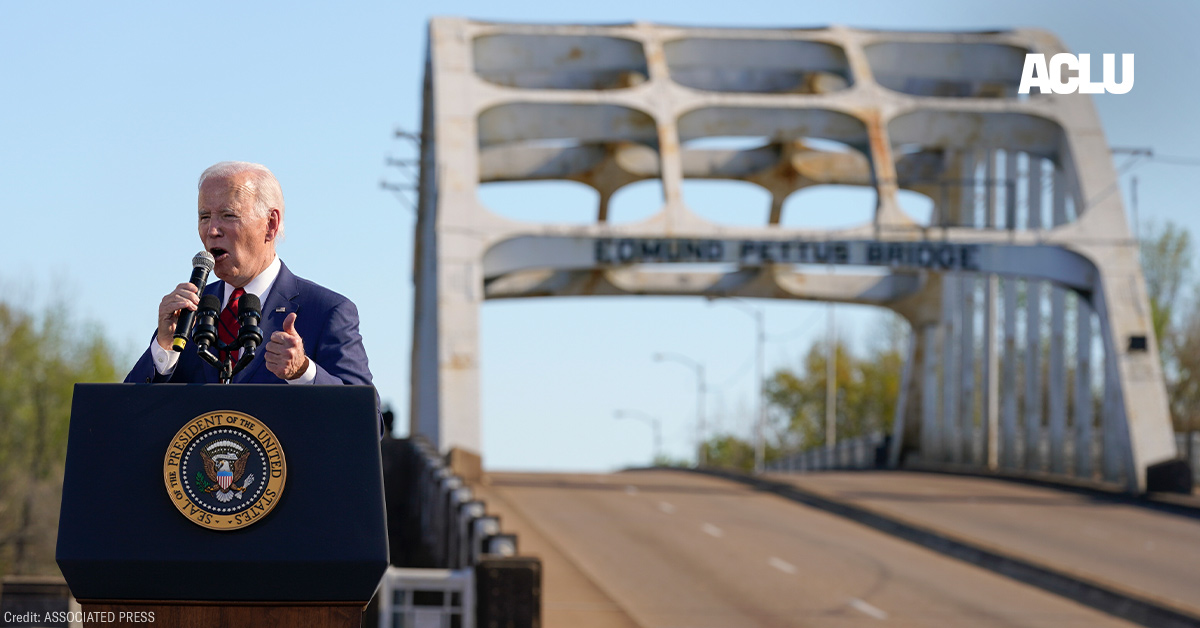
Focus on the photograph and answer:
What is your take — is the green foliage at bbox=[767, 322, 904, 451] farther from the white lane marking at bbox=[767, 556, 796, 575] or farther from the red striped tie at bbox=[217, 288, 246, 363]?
the red striped tie at bbox=[217, 288, 246, 363]

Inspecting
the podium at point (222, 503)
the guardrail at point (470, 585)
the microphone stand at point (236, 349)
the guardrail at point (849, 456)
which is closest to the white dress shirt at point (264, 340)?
the microphone stand at point (236, 349)

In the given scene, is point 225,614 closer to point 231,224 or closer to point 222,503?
point 222,503

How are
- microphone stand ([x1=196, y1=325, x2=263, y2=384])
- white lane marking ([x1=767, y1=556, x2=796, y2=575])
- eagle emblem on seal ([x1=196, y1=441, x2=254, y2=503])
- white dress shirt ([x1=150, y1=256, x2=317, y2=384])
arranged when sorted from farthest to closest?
white lane marking ([x1=767, y1=556, x2=796, y2=575]) < white dress shirt ([x1=150, y1=256, x2=317, y2=384]) < microphone stand ([x1=196, y1=325, x2=263, y2=384]) < eagle emblem on seal ([x1=196, y1=441, x2=254, y2=503])

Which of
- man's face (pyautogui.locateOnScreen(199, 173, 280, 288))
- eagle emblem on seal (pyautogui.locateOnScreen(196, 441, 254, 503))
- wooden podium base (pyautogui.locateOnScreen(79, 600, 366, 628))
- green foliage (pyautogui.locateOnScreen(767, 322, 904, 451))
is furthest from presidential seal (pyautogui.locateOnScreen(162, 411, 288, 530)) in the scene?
green foliage (pyautogui.locateOnScreen(767, 322, 904, 451))

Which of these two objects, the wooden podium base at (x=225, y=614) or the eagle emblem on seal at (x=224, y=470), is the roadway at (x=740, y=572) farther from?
the eagle emblem on seal at (x=224, y=470)

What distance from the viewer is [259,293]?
388 centimetres

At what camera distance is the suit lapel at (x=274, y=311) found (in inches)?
148

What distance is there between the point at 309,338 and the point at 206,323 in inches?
17.0

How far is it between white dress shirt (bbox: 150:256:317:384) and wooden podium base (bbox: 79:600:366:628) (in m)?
0.56

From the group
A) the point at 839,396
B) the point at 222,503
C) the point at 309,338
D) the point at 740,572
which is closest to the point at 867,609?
the point at 740,572

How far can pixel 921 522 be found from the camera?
93.7ft

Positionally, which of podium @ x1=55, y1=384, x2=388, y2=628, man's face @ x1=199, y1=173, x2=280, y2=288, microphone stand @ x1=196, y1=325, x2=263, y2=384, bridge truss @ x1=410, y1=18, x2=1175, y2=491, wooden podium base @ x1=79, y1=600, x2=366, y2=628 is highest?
bridge truss @ x1=410, y1=18, x2=1175, y2=491

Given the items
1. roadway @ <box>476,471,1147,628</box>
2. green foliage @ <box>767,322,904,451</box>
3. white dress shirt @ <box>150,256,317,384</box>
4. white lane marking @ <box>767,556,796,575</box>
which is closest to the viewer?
white dress shirt @ <box>150,256,317,384</box>

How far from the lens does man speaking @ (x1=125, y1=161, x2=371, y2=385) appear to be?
3760 mm
